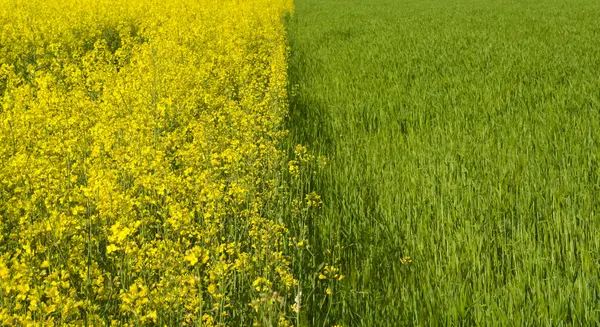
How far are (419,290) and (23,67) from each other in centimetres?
863

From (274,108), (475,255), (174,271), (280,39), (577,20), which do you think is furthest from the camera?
(577,20)

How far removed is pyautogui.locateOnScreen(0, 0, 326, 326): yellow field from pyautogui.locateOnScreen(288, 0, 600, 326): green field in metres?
0.48

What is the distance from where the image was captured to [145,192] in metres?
3.62

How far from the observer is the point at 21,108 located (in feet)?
16.4

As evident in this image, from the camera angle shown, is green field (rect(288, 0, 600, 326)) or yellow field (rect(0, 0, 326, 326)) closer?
yellow field (rect(0, 0, 326, 326))

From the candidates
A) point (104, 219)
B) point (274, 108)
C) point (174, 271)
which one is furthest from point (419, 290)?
point (274, 108)

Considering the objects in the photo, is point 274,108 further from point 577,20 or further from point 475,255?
point 577,20

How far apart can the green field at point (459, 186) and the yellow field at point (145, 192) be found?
48 cm

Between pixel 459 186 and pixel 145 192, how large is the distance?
2.25 metres

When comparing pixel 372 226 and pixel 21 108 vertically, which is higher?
pixel 21 108

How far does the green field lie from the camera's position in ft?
8.07

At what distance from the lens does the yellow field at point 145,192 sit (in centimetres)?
223

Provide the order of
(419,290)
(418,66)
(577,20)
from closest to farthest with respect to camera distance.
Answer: (419,290), (418,66), (577,20)

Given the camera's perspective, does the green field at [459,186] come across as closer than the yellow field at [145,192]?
No
